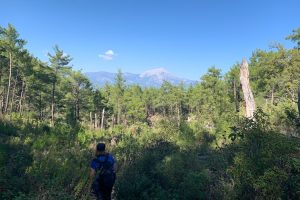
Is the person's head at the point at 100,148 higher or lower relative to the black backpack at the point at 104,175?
higher

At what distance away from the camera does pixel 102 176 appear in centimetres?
628

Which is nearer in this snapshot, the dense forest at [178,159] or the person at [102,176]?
the dense forest at [178,159]

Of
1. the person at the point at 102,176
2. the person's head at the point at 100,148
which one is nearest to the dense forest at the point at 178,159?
the person at the point at 102,176

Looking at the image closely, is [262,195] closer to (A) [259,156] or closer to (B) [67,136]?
(A) [259,156]

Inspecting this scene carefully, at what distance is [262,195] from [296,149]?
1.07 m

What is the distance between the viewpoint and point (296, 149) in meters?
5.77

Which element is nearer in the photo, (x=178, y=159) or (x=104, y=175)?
(x=104, y=175)

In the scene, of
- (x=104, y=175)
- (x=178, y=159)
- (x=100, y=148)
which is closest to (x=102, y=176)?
(x=104, y=175)

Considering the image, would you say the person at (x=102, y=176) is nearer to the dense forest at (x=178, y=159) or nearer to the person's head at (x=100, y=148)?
the person's head at (x=100, y=148)

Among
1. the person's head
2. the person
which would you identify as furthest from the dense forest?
the person's head

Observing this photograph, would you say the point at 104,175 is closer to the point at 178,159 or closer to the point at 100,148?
the point at 100,148

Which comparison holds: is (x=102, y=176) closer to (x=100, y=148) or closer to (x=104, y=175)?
(x=104, y=175)

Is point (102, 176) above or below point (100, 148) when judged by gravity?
below

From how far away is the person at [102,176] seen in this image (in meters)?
6.28
